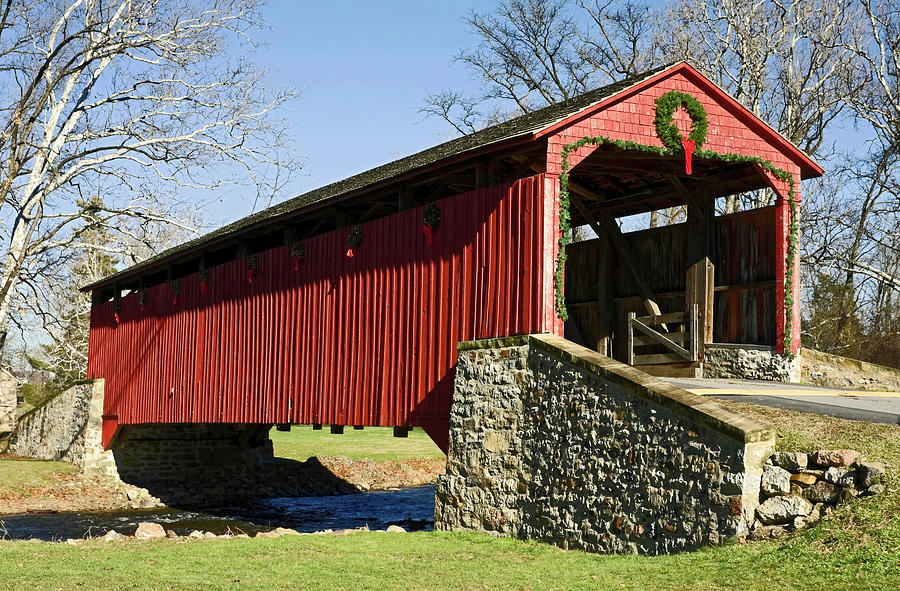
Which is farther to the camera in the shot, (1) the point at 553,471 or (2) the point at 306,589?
(1) the point at 553,471

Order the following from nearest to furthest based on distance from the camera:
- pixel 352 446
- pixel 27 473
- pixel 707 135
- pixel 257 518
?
pixel 707 135, pixel 257 518, pixel 27 473, pixel 352 446

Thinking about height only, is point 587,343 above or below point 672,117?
below

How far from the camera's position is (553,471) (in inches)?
393

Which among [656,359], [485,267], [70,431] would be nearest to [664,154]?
[485,267]

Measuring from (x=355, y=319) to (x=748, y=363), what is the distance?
5.86 metres

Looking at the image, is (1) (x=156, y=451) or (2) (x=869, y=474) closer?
(2) (x=869, y=474)

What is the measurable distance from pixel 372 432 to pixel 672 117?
28.7m

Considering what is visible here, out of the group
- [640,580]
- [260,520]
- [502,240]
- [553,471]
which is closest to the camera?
[640,580]

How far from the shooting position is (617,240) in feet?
52.2

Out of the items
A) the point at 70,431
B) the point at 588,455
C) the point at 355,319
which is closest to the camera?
the point at 588,455

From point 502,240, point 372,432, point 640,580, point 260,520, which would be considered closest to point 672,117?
point 502,240

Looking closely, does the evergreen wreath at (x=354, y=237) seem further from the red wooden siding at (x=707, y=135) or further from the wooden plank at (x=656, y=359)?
the wooden plank at (x=656, y=359)

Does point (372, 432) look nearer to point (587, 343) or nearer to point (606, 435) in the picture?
point (587, 343)

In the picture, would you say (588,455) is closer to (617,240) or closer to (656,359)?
(656,359)
